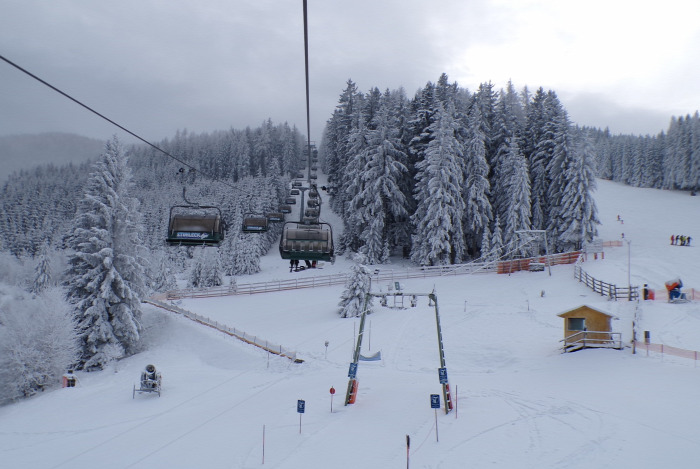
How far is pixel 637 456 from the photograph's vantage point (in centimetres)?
1261

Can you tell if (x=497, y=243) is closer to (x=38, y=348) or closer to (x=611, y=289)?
(x=611, y=289)

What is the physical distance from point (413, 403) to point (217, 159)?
141217 millimetres

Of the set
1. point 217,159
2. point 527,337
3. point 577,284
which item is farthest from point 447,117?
point 217,159

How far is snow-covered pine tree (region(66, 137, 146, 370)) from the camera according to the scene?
29766 mm

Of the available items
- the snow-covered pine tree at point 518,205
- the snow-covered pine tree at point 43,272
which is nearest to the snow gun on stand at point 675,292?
the snow-covered pine tree at point 518,205

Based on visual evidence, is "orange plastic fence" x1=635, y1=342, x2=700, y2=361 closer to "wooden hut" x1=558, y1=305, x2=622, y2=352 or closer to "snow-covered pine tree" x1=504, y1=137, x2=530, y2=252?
"wooden hut" x1=558, y1=305, x2=622, y2=352

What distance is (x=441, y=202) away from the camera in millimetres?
43188

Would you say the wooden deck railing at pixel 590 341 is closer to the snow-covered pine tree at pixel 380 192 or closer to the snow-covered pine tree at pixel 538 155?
the snow-covered pine tree at pixel 380 192

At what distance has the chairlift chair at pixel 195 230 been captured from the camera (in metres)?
17.0

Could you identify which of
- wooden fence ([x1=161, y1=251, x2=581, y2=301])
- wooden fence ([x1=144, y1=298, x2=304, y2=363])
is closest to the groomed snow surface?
wooden fence ([x1=144, y1=298, x2=304, y2=363])

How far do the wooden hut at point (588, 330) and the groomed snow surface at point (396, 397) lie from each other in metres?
0.68

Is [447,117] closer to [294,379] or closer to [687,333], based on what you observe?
[687,333]

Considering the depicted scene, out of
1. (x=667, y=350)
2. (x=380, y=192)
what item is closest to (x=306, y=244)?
(x=667, y=350)

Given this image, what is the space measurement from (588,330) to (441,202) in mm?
21969
